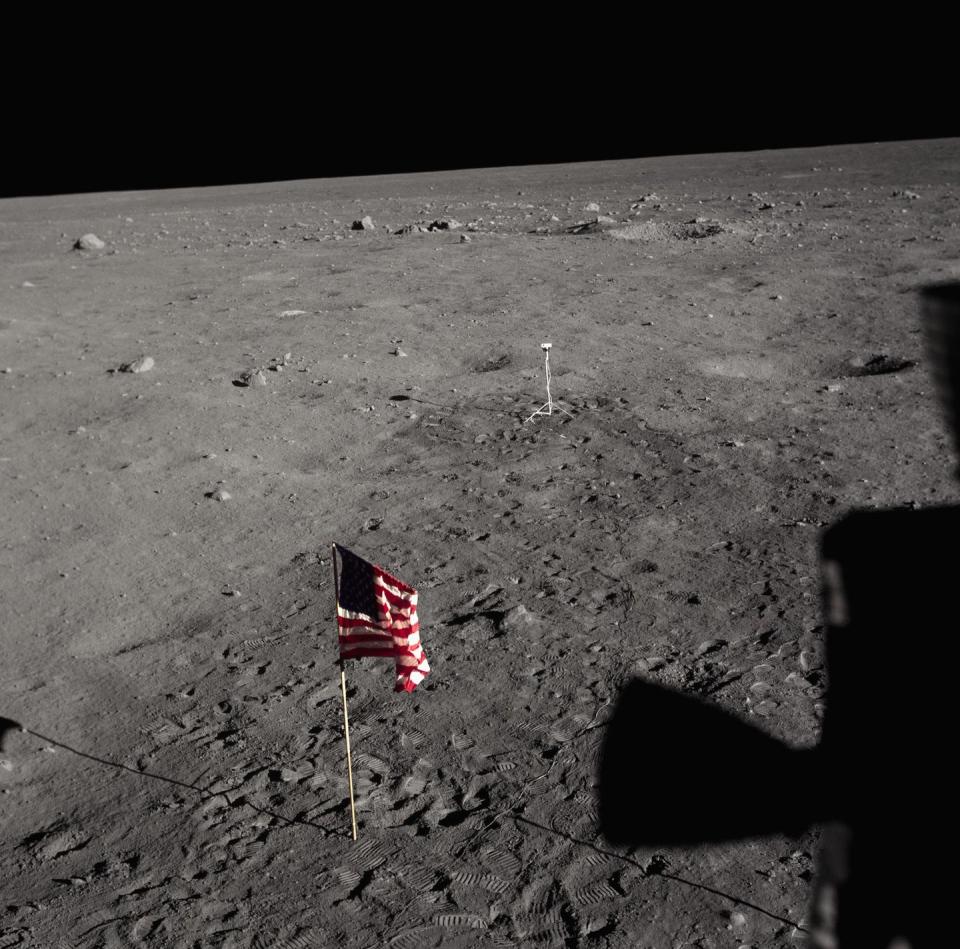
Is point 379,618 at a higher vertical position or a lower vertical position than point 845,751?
higher

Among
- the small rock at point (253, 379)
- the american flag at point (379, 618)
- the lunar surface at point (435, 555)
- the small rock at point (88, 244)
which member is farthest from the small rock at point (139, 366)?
the small rock at point (88, 244)

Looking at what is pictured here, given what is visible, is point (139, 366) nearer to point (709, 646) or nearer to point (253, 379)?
point (253, 379)

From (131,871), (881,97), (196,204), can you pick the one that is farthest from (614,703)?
(881,97)

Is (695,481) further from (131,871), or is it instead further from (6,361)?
(6,361)

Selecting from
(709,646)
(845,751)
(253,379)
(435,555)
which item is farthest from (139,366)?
(845,751)

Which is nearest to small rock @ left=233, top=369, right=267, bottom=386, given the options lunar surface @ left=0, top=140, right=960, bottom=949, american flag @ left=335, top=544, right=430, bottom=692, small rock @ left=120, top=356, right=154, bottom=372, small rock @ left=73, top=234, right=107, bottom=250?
lunar surface @ left=0, top=140, right=960, bottom=949

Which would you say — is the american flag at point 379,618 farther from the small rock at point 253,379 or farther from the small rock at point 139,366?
the small rock at point 139,366
